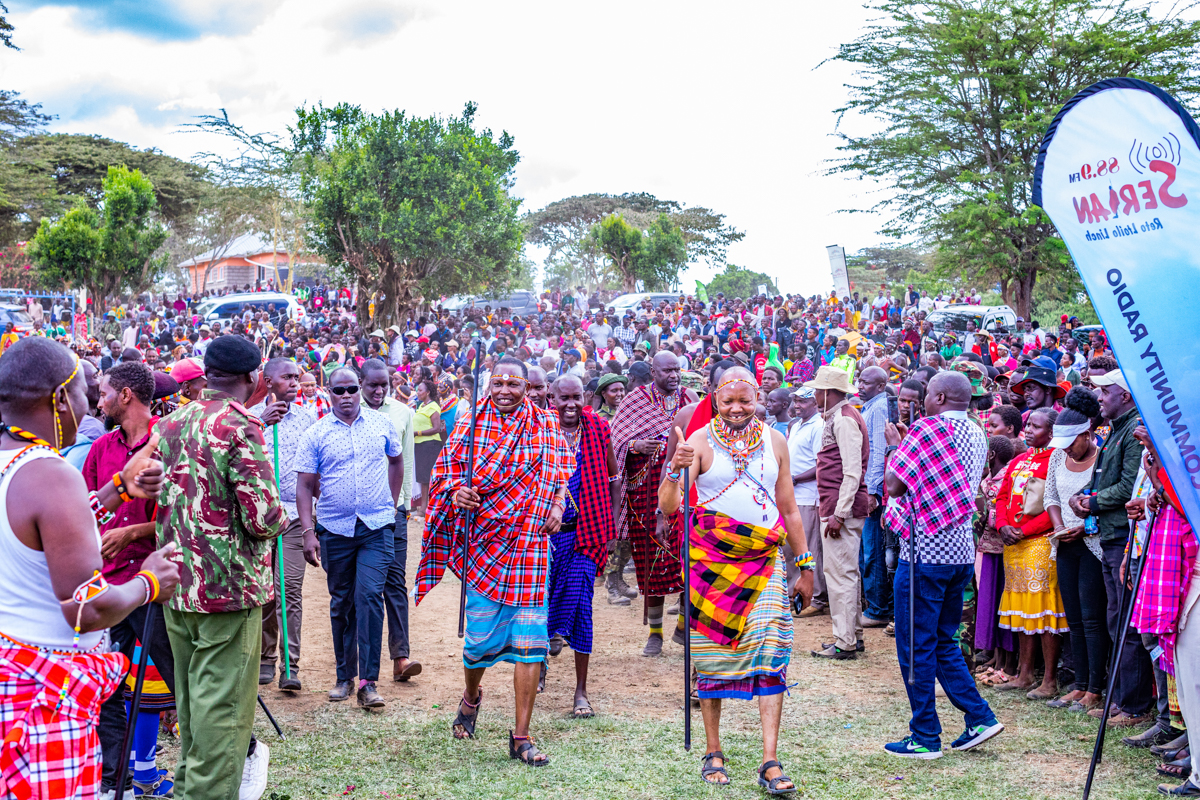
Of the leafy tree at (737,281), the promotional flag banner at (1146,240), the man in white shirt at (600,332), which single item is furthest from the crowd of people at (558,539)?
the leafy tree at (737,281)

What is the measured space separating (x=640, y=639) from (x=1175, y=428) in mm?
4924

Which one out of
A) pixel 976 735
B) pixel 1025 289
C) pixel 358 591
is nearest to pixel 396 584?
pixel 358 591

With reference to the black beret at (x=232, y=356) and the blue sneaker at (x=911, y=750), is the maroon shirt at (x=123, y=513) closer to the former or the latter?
the black beret at (x=232, y=356)

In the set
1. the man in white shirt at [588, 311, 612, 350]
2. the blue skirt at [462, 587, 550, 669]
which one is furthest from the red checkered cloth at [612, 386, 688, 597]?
the man in white shirt at [588, 311, 612, 350]

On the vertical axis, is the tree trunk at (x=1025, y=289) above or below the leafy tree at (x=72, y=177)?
below

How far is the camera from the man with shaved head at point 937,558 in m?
5.22

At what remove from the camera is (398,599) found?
658 centimetres

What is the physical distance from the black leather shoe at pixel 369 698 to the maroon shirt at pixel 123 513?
6.54 ft

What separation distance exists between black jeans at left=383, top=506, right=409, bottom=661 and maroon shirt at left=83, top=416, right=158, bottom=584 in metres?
2.23

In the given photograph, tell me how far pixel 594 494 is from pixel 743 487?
1549 mm

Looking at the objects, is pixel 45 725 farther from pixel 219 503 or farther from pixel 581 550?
pixel 581 550

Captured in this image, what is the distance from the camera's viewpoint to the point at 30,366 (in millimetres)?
2975

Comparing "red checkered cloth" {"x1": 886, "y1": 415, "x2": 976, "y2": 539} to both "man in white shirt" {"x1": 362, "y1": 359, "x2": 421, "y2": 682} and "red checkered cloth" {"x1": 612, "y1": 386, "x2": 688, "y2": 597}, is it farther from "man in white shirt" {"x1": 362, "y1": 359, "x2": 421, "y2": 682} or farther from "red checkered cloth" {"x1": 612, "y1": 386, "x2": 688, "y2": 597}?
"man in white shirt" {"x1": 362, "y1": 359, "x2": 421, "y2": 682}

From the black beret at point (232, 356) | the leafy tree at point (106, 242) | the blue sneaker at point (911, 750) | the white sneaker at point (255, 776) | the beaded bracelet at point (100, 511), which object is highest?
the leafy tree at point (106, 242)
